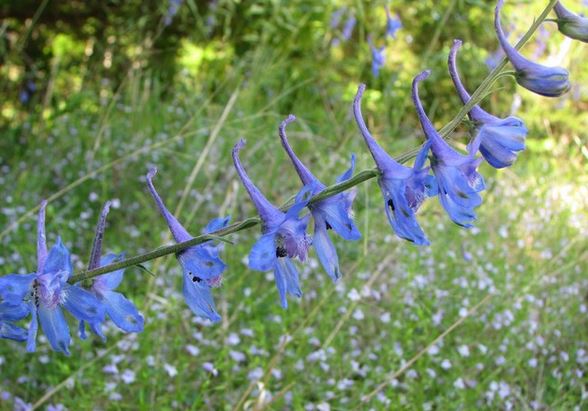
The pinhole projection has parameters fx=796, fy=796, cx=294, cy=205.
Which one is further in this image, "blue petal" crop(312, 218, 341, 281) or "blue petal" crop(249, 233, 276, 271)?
"blue petal" crop(312, 218, 341, 281)

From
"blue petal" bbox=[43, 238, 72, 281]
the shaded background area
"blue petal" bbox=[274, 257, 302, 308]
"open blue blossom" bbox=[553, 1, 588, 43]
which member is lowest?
"blue petal" bbox=[274, 257, 302, 308]

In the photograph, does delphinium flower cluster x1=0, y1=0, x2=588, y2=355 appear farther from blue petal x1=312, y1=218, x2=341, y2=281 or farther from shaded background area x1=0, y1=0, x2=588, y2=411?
shaded background area x1=0, y1=0, x2=588, y2=411

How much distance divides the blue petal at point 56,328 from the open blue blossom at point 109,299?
5 centimetres

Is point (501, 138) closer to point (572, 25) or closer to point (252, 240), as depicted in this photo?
point (572, 25)

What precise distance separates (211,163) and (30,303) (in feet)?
10.8

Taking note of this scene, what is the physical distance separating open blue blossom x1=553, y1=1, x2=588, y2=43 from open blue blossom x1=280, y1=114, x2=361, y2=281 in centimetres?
40

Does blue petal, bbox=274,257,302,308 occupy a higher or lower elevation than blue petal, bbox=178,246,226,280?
lower

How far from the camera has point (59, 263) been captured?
4.10 ft

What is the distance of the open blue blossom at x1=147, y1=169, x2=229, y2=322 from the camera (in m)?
1.25

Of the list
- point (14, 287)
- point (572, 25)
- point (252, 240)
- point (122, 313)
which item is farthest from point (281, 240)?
point (252, 240)

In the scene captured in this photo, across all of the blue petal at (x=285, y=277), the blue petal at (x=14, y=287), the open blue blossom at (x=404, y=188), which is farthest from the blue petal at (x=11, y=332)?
the open blue blossom at (x=404, y=188)

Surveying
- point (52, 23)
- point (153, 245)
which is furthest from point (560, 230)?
point (52, 23)

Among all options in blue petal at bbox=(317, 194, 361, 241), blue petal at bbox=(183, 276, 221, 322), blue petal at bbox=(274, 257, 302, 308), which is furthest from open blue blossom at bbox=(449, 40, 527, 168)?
blue petal at bbox=(183, 276, 221, 322)

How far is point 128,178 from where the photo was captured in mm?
4469
